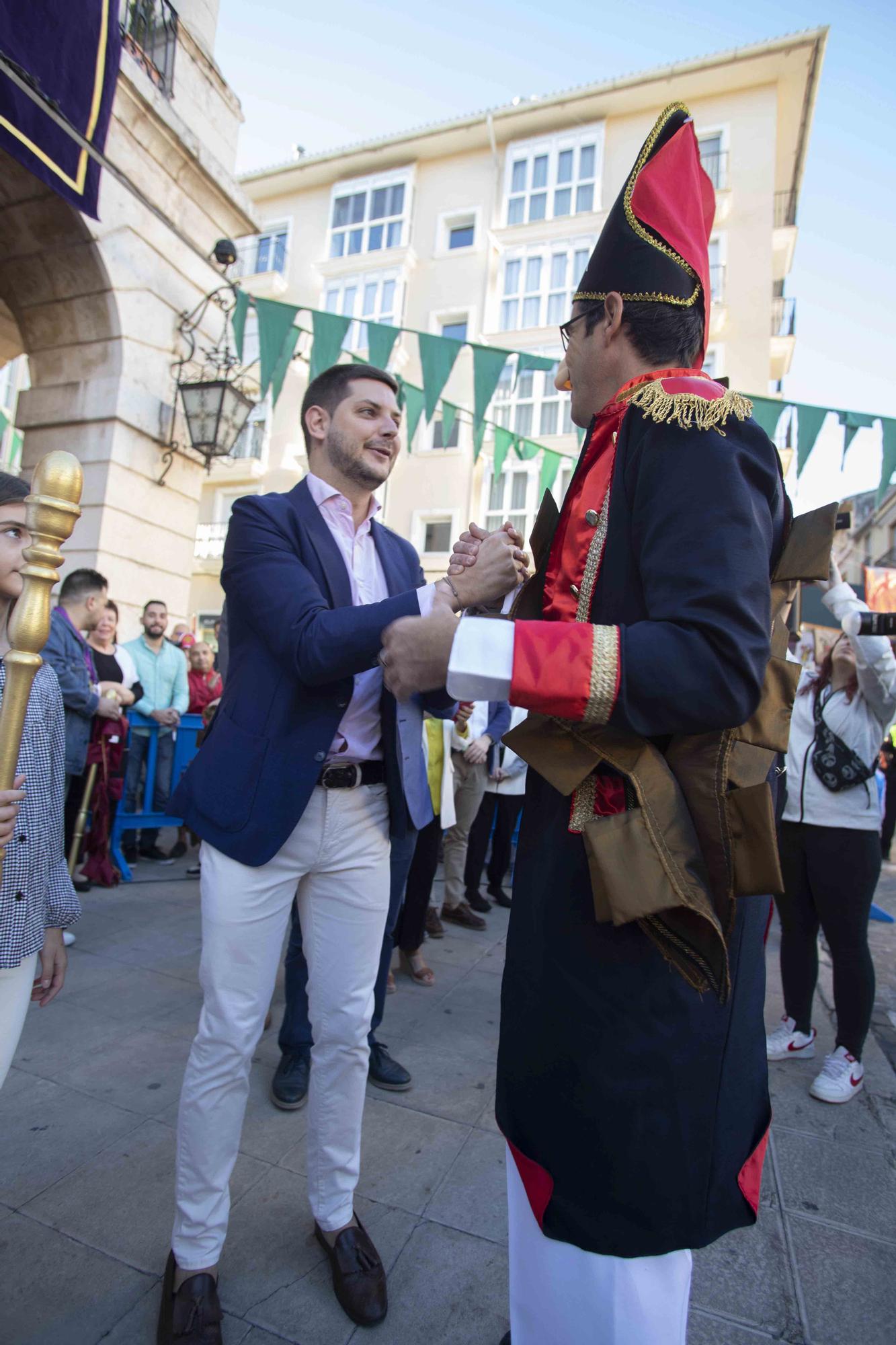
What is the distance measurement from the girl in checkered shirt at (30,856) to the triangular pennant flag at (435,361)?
659 cm

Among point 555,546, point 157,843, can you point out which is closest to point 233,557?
point 555,546

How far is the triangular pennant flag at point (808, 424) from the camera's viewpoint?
7.66 metres

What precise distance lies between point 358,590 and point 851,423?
750 centimetres

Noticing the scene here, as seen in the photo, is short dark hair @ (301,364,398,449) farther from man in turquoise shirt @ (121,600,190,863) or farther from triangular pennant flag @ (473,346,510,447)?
triangular pennant flag @ (473,346,510,447)

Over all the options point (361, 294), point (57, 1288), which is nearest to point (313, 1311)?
point (57, 1288)

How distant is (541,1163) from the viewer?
1.15 metres

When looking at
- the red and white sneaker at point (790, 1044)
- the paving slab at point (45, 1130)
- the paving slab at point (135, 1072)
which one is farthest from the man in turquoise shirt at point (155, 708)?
the red and white sneaker at point (790, 1044)

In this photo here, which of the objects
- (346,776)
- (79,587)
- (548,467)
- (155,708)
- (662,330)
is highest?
(548,467)

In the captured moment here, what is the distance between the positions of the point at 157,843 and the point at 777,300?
22.1m

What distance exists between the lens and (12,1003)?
1594mm

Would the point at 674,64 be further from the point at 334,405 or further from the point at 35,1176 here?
the point at 35,1176

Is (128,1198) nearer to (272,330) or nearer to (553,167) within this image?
(272,330)

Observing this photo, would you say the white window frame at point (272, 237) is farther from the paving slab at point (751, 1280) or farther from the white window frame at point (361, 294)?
the paving slab at point (751, 1280)

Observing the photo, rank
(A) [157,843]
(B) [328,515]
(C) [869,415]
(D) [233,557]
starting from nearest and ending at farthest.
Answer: (D) [233,557]
(B) [328,515]
(A) [157,843]
(C) [869,415]
